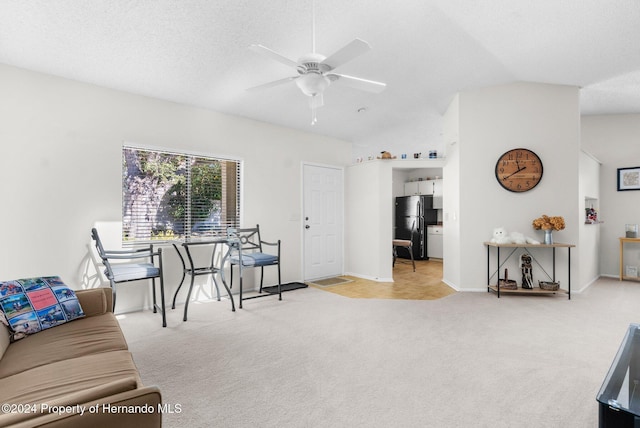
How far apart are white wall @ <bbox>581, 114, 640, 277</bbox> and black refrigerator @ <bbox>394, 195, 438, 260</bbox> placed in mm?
3200

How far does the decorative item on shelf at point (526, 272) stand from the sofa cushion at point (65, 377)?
179 inches

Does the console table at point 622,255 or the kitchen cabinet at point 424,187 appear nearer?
the console table at point 622,255

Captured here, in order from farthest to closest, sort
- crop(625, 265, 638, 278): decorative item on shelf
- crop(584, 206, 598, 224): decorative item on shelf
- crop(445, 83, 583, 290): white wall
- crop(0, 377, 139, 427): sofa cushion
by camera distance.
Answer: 1. crop(625, 265, 638, 278): decorative item on shelf
2. crop(584, 206, 598, 224): decorative item on shelf
3. crop(445, 83, 583, 290): white wall
4. crop(0, 377, 139, 427): sofa cushion

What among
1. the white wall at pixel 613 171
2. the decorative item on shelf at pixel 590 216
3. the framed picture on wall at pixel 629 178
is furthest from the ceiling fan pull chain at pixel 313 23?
the framed picture on wall at pixel 629 178

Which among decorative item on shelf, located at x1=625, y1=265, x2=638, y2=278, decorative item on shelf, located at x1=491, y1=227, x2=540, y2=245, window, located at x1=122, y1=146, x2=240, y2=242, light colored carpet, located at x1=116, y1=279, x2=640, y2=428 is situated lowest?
light colored carpet, located at x1=116, y1=279, x2=640, y2=428

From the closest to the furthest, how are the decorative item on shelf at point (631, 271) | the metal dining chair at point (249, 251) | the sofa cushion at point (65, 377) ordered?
the sofa cushion at point (65, 377) < the metal dining chair at point (249, 251) < the decorative item on shelf at point (631, 271)

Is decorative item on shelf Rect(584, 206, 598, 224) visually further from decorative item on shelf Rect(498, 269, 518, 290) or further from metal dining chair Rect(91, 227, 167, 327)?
metal dining chair Rect(91, 227, 167, 327)

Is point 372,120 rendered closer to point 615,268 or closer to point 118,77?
point 118,77

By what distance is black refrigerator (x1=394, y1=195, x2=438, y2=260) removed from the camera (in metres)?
8.02

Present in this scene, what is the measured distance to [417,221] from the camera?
316 inches

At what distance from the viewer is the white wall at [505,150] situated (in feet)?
14.4

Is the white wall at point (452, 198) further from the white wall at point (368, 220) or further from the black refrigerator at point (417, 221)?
the black refrigerator at point (417, 221)

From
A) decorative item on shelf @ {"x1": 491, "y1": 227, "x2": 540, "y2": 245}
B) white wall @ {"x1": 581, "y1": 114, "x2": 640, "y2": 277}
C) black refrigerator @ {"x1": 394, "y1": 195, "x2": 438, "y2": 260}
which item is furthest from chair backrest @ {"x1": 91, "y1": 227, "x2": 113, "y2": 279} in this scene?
white wall @ {"x1": 581, "y1": 114, "x2": 640, "y2": 277}

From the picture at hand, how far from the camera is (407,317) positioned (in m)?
3.54
